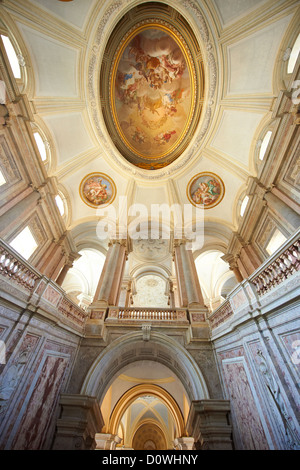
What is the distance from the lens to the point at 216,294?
60.5 feet

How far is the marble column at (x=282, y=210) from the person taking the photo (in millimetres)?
7700

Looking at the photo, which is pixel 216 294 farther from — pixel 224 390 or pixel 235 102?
pixel 235 102

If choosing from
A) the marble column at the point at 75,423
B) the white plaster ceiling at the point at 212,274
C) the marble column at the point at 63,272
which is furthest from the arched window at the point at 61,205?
the white plaster ceiling at the point at 212,274

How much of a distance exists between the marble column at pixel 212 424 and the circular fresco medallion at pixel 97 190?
38.3 feet

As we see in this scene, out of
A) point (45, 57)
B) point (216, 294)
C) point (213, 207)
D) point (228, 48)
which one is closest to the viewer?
point (45, 57)

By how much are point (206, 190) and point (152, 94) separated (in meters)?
6.91

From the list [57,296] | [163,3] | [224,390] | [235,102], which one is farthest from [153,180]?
[224,390]

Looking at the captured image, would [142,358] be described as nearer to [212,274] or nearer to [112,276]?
[112,276]

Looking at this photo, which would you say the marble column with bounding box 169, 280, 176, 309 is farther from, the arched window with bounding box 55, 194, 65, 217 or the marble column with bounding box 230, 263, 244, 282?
the arched window with bounding box 55, 194, 65, 217

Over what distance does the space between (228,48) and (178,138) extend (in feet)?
16.2

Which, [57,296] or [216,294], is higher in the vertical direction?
[216,294]

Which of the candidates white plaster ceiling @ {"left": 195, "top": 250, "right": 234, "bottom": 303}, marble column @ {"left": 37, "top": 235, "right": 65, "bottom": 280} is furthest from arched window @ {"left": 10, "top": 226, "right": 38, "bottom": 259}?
white plaster ceiling @ {"left": 195, "top": 250, "right": 234, "bottom": 303}

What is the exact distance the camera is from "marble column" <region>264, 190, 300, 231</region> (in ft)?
25.3

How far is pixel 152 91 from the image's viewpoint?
11664mm
